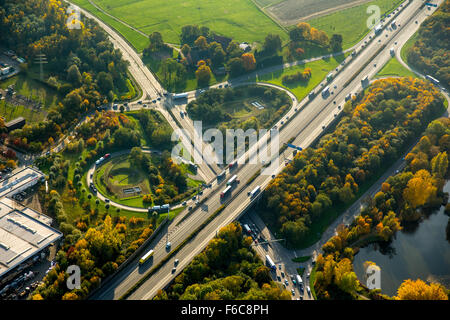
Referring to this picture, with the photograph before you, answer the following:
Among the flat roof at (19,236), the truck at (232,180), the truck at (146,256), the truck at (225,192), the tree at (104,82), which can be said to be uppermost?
the tree at (104,82)

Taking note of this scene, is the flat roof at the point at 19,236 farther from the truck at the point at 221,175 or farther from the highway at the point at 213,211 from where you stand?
the truck at the point at 221,175

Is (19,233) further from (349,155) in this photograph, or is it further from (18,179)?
(349,155)

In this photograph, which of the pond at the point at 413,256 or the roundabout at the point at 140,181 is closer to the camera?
the pond at the point at 413,256

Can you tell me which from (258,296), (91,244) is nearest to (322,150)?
(258,296)

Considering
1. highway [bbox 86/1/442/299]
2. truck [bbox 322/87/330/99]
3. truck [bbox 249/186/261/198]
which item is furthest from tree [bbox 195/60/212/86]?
truck [bbox 249/186/261/198]

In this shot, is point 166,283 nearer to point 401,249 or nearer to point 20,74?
point 401,249

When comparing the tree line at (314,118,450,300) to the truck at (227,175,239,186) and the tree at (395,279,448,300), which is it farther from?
the truck at (227,175,239,186)

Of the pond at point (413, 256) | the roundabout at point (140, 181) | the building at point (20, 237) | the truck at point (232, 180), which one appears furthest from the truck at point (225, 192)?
the building at point (20, 237)
